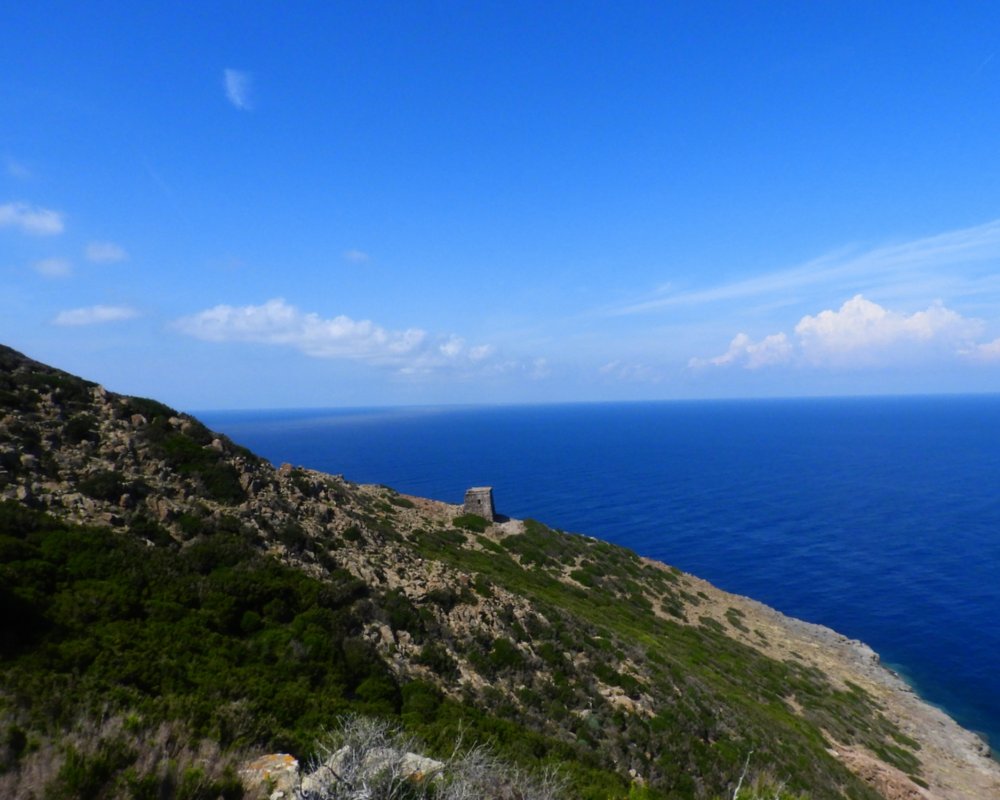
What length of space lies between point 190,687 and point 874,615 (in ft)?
236

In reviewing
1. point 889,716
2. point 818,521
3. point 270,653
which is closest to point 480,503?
point 889,716

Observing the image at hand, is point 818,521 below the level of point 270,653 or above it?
below

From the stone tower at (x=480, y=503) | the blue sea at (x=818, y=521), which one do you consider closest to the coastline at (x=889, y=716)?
the blue sea at (x=818, y=521)

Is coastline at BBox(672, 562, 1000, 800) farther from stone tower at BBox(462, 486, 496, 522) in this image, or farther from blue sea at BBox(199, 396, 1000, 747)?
stone tower at BBox(462, 486, 496, 522)

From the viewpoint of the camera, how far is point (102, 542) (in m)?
15.3

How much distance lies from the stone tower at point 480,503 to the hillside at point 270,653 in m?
16.2

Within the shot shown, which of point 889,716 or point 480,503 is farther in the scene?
point 480,503

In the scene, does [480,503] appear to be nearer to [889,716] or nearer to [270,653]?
[889,716]

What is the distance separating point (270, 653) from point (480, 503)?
3608cm

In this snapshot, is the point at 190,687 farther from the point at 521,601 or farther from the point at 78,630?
the point at 521,601

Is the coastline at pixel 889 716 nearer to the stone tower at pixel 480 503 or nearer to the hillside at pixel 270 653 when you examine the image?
the hillside at pixel 270 653

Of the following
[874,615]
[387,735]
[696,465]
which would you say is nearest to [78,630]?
[387,735]

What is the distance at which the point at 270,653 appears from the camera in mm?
14523

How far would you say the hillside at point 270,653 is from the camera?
966 cm
